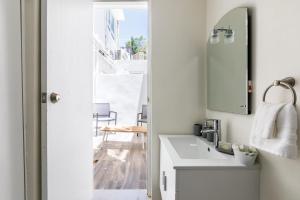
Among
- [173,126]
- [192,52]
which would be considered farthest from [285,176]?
[192,52]

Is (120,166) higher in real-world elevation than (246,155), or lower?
lower

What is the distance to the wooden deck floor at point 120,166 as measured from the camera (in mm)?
2686

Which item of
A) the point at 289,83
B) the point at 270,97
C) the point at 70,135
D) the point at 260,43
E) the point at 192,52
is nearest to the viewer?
the point at 289,83

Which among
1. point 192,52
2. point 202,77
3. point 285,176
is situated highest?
point 192,52

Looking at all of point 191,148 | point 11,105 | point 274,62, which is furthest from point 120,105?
point 274,62

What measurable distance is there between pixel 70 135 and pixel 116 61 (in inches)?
247

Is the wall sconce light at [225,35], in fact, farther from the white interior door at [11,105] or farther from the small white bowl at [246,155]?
the white interior door at [11,105]

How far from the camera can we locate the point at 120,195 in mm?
2385

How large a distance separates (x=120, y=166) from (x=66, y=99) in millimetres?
2004

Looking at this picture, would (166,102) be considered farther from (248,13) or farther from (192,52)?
(248,13)

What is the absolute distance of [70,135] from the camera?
1.62 metres

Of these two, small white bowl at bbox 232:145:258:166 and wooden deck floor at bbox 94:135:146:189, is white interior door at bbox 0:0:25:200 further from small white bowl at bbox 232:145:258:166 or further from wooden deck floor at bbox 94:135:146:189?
wooden deck floor at bbox 94:135:146:189

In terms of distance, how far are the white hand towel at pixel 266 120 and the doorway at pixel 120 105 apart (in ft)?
5.20

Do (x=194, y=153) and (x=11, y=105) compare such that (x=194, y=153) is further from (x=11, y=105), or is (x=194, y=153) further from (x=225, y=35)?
(x=11, y=105)
